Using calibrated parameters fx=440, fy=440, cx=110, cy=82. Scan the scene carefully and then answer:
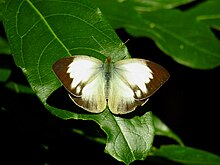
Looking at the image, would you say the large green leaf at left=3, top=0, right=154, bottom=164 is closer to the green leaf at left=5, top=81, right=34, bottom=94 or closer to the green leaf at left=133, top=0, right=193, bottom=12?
the green leaf at left=5, top=81, right=34, bottom=94

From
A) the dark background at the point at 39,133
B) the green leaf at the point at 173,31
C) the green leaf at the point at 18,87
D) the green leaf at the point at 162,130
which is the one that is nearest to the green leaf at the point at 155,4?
the green leaf at the point at 173,31

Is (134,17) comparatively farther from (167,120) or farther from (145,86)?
(167,120)

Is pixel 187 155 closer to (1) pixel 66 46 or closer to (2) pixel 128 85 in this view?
(2) pixel 128 85

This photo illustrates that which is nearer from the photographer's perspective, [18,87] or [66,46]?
[66,46]

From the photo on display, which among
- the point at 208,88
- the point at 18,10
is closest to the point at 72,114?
the point at 18,10

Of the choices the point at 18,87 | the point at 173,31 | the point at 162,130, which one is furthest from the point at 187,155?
the point at 18,87

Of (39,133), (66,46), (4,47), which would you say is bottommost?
(39,133)

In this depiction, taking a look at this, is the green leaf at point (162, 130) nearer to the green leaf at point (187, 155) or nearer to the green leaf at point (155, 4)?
the green leaf at point (187, 155)
